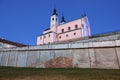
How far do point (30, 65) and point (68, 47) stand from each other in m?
6.27

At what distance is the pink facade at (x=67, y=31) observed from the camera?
151ft

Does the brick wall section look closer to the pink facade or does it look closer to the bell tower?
the pink facade

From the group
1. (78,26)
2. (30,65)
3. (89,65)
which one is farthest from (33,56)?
(78,26)

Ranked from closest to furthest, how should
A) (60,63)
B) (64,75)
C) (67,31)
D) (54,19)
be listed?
(64,75) < (60,63) < (67,31) < (54,19)

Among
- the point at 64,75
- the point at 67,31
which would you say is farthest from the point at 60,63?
the point at 67,31

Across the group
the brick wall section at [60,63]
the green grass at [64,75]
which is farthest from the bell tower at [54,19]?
the green grass at [64,75]

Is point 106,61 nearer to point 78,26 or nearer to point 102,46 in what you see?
point 102,46

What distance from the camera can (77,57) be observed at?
18453 millimetres

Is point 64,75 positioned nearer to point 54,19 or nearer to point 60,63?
point 60,63

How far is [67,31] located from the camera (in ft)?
161

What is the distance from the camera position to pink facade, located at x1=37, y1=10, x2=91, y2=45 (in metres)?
46.0

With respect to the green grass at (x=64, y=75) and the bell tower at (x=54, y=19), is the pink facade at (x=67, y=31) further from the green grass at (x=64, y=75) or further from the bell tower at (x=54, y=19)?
the green grass at (x=64, y=75)

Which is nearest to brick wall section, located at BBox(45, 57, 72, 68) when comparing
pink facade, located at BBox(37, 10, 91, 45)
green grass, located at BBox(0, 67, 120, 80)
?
green grass, located at BBox(0, 67, 120, 80)

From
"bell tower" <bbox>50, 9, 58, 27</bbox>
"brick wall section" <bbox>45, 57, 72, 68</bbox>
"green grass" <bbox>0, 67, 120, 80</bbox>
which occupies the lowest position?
"green grass" <bbox>0, 67, 120, 80</bbox>
